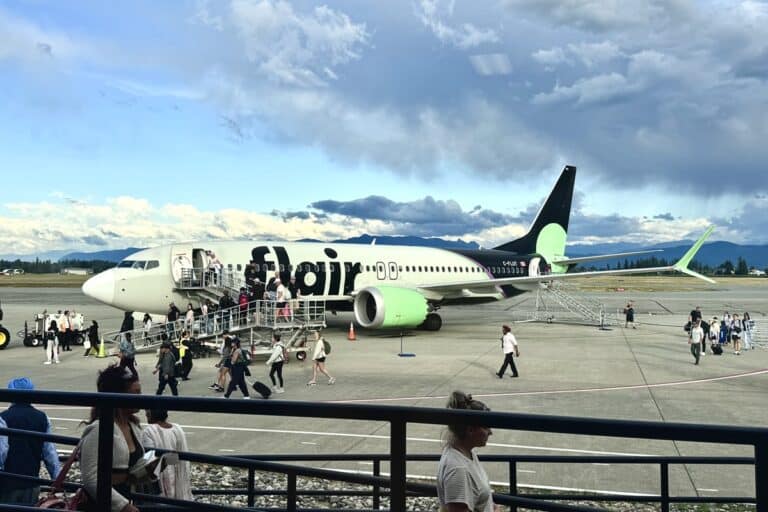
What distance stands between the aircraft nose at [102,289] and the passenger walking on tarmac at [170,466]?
2000cm

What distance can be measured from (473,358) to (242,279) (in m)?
9.99

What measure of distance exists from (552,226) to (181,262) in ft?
76.2

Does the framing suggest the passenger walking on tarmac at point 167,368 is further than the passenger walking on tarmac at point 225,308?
No

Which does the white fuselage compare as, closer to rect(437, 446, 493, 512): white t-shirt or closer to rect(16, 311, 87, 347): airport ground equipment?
rect(16, 311, 87, 347): airport ground equipment

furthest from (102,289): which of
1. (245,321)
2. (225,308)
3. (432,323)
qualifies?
(432,323)

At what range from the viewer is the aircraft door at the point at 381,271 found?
29891 mm

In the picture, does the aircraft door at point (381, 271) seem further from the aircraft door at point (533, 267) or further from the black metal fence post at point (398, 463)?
the black metal fence post at point (398, 463)

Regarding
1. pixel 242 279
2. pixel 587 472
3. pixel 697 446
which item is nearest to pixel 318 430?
pixel 587 472

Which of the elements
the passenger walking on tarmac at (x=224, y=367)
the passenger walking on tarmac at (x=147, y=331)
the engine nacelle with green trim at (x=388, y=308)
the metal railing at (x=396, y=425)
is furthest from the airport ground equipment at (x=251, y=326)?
the metal railing at (x=396, y=425)

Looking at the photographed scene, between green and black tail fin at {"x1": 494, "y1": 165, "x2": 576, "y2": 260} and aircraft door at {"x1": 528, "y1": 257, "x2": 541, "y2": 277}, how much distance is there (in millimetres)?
784

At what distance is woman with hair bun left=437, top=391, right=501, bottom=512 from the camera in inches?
121

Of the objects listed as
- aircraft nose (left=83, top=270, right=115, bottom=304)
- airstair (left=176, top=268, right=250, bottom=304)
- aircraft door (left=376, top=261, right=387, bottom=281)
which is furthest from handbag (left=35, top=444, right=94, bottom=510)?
aircraft door (left=376, top=261, right=387, bottom=281)

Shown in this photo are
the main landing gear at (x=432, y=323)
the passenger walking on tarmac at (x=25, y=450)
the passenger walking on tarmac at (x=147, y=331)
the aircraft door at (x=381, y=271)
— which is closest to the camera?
the passenger walking on tarmac at (x=25, y=450)

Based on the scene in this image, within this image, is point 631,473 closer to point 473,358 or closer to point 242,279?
point 473,358
